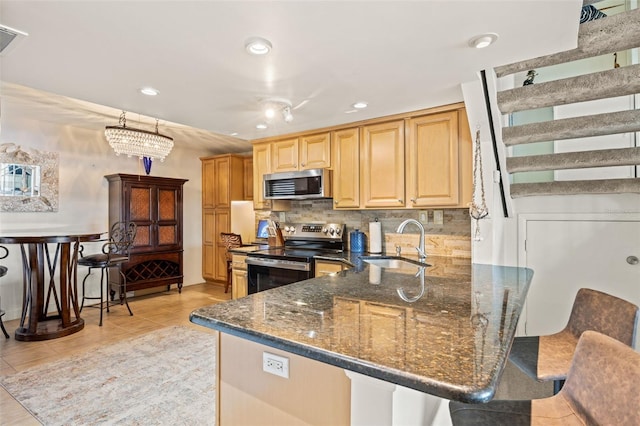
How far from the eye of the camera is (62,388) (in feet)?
8.11

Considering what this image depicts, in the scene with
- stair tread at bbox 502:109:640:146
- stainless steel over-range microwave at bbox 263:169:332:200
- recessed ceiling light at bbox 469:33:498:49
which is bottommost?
stainless steel over-range microwave at bbox 263:169:332:200

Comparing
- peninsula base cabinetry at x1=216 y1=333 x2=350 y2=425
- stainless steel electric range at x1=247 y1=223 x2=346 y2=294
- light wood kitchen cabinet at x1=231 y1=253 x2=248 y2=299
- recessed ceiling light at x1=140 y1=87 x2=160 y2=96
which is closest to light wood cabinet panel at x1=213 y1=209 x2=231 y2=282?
stainless steel electric range at x1=247 y1=223 x2=346 y2=294

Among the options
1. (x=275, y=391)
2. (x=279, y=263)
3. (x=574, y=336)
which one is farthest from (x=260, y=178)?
(x=574, y=336)

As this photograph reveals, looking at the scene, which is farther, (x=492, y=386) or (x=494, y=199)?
(x=494, y=199)

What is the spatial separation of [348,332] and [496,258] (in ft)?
6.73

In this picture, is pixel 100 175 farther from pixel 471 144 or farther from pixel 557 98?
pixel 557 98

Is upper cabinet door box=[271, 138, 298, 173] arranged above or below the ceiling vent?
below

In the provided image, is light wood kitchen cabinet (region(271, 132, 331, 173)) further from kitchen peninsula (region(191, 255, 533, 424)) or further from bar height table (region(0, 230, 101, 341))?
bar height table (region(0, 230, 101, 341))

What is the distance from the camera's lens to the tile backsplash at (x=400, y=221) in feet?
9.79

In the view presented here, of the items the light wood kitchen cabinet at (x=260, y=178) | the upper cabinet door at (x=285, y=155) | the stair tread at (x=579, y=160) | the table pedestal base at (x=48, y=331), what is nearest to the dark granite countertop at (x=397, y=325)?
the stair tread at (x=579, y=160)

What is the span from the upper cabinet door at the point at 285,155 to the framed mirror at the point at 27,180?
3.03 metres

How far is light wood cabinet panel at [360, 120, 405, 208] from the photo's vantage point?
10.0ft

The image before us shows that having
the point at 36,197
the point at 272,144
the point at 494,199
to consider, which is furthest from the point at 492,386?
the point at 36,197

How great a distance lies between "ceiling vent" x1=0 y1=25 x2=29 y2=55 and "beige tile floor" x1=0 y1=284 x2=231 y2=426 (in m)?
2.22
